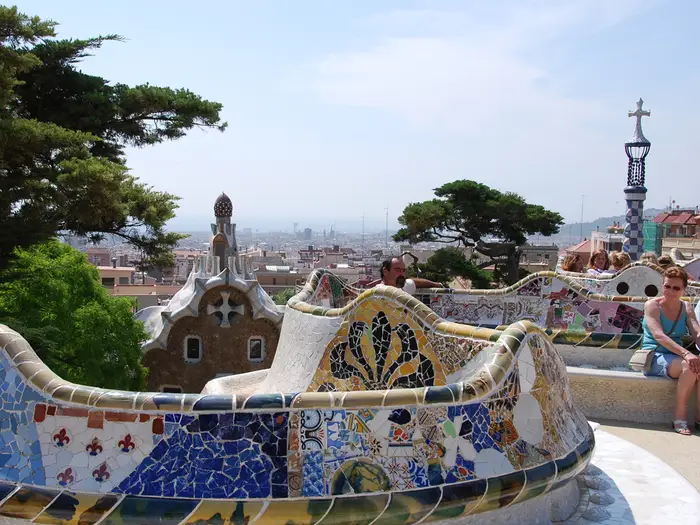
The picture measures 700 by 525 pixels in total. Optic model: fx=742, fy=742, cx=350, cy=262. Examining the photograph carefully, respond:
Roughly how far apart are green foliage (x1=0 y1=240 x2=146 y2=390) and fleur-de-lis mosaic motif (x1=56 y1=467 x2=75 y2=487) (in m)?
7.70

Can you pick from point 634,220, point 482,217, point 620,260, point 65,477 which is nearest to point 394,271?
point 65,477

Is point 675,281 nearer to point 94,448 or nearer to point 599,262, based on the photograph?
point 599,262

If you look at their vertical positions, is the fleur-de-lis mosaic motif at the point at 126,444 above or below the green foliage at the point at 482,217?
below

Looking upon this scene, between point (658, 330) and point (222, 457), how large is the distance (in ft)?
12.5

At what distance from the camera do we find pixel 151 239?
13469 mm

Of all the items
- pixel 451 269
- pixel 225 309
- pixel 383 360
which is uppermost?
pixel 383 360

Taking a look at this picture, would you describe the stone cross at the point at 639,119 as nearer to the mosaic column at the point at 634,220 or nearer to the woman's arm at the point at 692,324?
the mosaic column at the point at 634,220

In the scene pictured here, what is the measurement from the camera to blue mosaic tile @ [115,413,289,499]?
9.55ft

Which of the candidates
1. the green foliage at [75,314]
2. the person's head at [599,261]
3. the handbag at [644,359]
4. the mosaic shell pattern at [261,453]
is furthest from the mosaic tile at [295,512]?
the green foliage at [75,314]

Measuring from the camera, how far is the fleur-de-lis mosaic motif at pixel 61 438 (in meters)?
2.98

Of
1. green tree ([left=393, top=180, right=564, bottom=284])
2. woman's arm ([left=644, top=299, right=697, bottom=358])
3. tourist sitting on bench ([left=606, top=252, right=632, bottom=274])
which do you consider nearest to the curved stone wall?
tourist sitting on bench ([left=606, top=252, right=632, bottom=274])

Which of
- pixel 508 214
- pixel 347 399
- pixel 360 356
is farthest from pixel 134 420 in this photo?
pixel 508 214

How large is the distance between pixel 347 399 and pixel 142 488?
2.86ft

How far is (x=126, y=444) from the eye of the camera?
2.96 m
